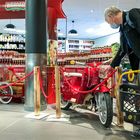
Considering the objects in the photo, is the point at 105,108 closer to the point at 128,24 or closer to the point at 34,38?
the point at 128,24

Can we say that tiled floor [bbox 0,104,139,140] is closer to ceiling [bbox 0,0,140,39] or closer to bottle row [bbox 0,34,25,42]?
ceiling [bbox 0,0,140,39]

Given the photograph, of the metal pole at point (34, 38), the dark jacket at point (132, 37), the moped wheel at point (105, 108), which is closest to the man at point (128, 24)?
the dark jacket at point (132, 37)

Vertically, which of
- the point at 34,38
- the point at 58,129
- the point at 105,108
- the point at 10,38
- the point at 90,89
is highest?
the point at 10,38

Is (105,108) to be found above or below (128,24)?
below

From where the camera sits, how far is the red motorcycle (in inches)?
177

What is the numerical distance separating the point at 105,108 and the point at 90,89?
2.11 feet

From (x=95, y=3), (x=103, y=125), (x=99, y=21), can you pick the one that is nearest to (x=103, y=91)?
(x=103, y=125)

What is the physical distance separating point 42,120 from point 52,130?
0.78 m

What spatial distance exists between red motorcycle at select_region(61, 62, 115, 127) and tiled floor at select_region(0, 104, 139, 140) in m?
0.25

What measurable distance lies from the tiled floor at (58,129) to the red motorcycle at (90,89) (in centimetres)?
25

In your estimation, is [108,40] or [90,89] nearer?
[90,89]

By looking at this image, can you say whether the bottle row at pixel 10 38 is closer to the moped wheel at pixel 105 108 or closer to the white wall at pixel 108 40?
the white wall at pixel 108 40

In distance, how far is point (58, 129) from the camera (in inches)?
176

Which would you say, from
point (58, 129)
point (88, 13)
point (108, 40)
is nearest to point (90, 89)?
point (58, 129)
